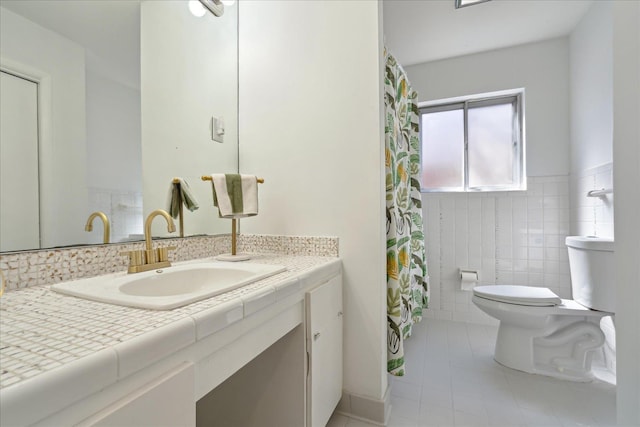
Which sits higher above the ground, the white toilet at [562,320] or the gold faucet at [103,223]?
the gold faucet at [103,223]

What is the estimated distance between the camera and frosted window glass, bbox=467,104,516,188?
8.16 ft

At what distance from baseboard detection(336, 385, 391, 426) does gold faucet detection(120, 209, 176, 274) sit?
38.7 inches

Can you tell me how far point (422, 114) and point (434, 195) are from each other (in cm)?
84

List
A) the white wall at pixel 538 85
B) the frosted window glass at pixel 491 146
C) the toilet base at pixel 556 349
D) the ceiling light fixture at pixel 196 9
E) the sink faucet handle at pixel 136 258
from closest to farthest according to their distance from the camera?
the sink faucet handle at pixel 136 258 < the ceiling light fixture at pixel 196 9 < the toilet base at pixel 556 349 < the white wall at pixel 538 85 < the frosted window glass at pixel 491 146

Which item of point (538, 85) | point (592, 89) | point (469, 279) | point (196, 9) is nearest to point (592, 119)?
point (592, 89)

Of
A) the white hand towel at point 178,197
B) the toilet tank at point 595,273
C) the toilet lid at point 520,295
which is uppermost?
the white hand towel at point 178,197

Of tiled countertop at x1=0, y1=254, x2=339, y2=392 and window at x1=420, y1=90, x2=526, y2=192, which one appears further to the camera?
window at x1=420, y1=90, x2=526, y2=192

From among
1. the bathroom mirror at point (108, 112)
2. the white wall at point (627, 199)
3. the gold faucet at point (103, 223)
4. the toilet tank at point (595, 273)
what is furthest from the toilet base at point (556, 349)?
the gold faucet at point (103, 223)

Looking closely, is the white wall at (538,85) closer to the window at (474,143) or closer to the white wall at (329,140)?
the window at (474,143)

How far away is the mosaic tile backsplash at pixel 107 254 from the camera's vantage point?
2.44 feet

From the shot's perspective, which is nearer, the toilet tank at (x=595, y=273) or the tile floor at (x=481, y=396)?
the tile floor at (x=481, y=396)

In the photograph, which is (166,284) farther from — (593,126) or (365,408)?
(593,126)

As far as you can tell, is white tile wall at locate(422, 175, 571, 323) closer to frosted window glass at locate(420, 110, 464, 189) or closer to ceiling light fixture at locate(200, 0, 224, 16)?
frosted window glass at locate(420, 110, 464, 189)

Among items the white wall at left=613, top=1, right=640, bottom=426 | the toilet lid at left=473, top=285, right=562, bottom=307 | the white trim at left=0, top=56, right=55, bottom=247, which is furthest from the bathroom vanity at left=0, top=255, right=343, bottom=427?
the toilet lid at left=473, top=285, right=562, bottom=307
